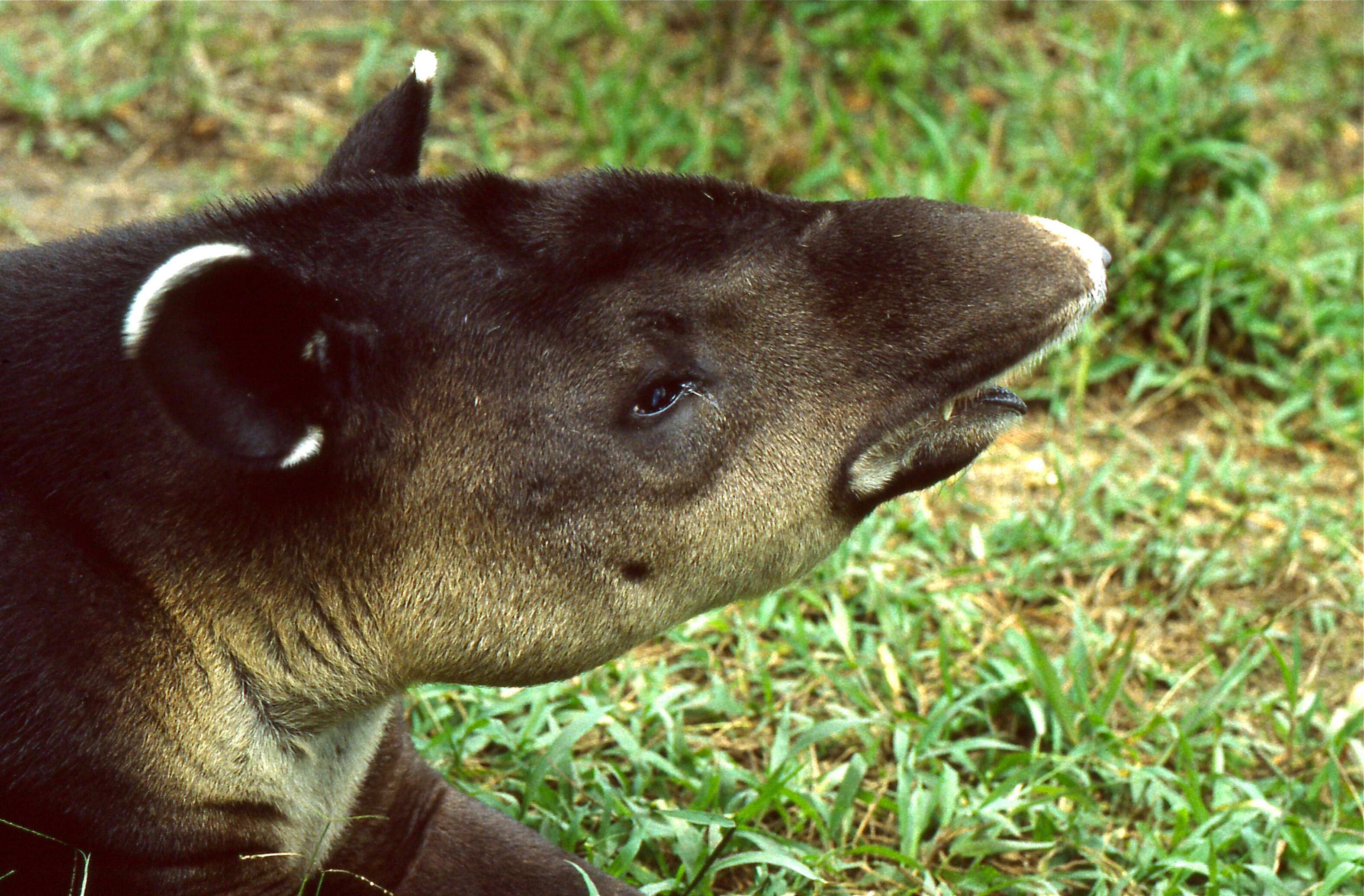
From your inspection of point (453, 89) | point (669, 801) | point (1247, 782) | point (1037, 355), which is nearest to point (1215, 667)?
point (1247, 782)

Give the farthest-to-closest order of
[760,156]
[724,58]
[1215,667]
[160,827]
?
[724,58] → [760,156] → [1215,667] → [160,827]

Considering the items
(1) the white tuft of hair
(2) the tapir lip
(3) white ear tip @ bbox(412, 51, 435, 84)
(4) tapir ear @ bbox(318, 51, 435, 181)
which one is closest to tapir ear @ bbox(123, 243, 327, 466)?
(1) the white tuft of hair

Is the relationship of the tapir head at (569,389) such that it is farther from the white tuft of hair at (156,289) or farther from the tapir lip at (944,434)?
the white tuft of hair at (156,289)

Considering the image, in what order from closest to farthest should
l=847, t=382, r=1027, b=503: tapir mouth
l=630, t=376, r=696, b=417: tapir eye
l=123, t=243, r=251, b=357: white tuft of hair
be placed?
l=123, t=243, r=251, b=357: white tuft of hair
l=630, t=376, r=696, b=417: tapir eye
l=847, t=382, r=1027, b=503: tapir mouth

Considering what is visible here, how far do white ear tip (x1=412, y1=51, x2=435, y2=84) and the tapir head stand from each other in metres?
0.37

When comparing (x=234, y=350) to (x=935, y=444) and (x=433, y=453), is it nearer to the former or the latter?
(x=433, y=453)

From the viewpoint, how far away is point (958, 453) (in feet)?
10.7

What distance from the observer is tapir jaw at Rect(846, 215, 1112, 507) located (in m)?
3.09

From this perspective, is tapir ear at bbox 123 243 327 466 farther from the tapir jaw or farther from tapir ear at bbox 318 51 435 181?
the tapir jaw

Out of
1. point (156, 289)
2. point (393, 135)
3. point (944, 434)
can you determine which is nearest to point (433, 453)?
point (156, 289)

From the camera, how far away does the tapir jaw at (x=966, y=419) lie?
10.2 feet

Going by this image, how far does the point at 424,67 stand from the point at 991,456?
10.6ft

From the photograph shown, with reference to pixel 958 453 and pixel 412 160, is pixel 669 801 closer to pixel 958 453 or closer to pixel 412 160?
pixel 958 453

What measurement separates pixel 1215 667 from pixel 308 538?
3121mm
